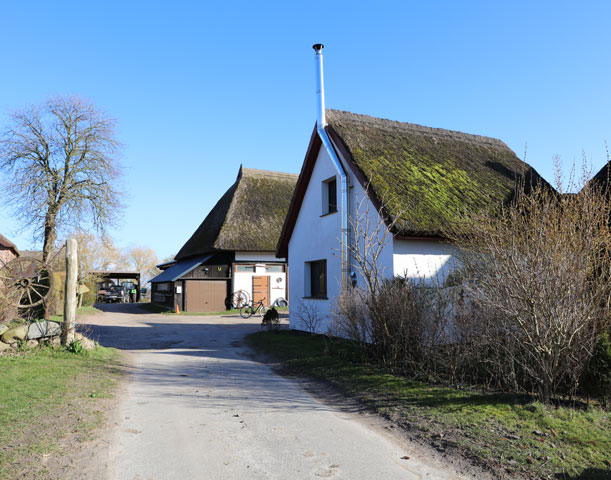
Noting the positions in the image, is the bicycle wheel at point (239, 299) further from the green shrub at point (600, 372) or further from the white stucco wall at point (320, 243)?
the green shrub at point (600, 372)

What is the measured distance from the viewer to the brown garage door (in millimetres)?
28562

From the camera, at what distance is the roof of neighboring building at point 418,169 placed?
12922 millimetres

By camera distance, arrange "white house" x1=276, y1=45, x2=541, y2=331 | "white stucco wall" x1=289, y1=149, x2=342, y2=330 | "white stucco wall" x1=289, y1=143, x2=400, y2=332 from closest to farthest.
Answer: "white house" x1=276, y1=45, x2=541, y2=331 → "white stucco wall" x1=289, y1=143, x2=400, y2=332 → "white stucco wall" x1=289, y1=149, x2=342, y2=330

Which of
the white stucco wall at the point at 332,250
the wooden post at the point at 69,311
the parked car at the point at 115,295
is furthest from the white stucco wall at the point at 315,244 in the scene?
the parked car at the point at 115,295

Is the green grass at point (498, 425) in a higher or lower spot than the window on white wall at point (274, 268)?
lower

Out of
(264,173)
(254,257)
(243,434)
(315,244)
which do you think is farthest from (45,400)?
(264,173)

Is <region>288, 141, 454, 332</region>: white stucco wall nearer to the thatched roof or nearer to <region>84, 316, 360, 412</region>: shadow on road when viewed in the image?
<region>84, 316, 360, 412</region>: shadow on road

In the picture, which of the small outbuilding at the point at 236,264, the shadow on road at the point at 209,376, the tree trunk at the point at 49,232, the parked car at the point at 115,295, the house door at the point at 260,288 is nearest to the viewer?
the shadow on road at the point at 209,376

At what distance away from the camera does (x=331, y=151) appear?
584 inches

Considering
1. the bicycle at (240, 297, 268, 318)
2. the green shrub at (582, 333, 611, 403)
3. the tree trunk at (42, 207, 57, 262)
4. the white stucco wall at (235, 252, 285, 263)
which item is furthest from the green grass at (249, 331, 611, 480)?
the tree trunk at (42, 207, 57, 262)

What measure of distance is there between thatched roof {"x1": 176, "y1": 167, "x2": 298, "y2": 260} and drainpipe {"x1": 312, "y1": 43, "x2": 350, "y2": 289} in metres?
13.8

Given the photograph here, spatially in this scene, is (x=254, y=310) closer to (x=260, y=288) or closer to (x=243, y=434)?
(x=260, y=288)

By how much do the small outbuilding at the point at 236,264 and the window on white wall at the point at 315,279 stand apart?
462 inches

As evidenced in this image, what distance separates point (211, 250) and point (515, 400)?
23.9 meters
